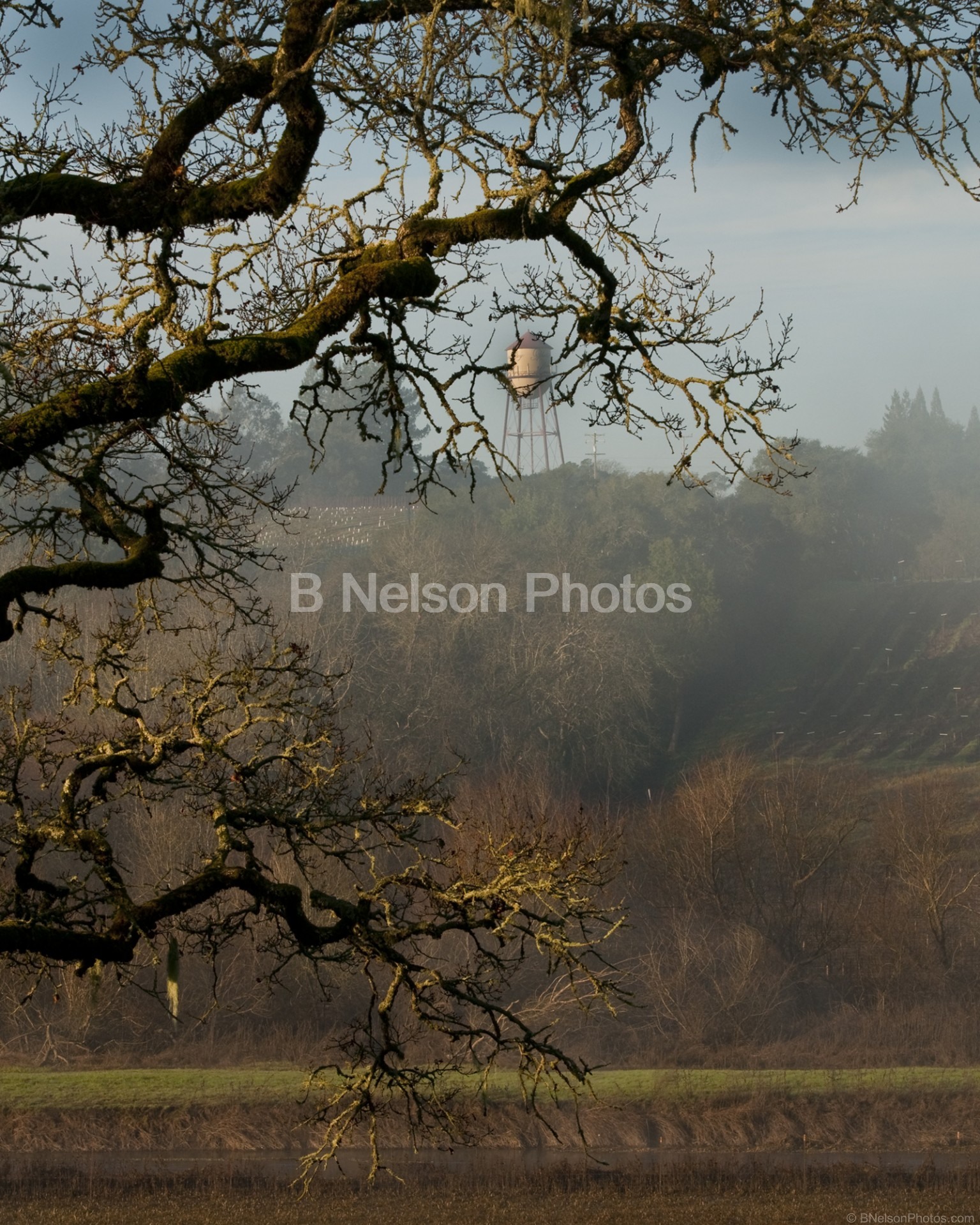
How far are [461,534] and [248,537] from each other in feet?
174

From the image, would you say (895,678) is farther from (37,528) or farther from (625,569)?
(37,528)

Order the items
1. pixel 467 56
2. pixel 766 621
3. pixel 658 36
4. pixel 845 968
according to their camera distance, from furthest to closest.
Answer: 1. pixel 766 621
2. pixel 845 968
3. pixel 467 56
4. pixel 658 36

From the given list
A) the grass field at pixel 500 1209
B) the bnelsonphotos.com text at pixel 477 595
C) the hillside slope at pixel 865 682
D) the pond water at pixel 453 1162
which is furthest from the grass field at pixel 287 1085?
the hillside slope at pixel 865 682

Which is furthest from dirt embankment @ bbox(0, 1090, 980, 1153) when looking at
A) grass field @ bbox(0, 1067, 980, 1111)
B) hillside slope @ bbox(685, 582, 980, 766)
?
hillside slope @ bbox(685, 582, 980, 766)

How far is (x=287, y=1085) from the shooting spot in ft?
90.4

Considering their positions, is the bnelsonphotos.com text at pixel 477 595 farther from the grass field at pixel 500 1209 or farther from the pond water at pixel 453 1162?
the grass field at pixel 500 1209

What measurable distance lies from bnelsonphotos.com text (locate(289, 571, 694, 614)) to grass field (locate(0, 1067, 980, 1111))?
26.0 metres

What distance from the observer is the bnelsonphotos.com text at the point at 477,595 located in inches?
2130

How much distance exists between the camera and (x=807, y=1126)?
26.9 m

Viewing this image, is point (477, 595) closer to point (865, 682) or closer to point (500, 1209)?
point (865, 682)

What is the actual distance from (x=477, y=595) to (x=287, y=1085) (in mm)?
30580

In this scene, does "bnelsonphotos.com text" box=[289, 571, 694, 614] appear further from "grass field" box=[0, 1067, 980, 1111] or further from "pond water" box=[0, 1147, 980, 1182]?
"pond water" box=[0, 1147, 980, 1182]

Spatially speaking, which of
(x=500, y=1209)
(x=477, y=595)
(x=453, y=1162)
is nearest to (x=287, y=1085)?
(x=453, y=1162)

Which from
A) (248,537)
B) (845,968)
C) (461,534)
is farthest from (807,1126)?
(461,534)
